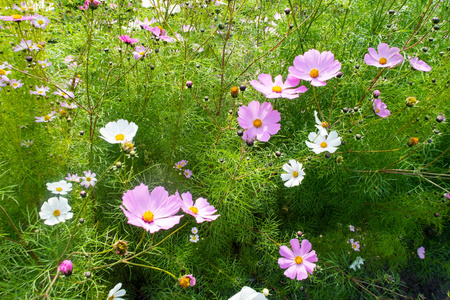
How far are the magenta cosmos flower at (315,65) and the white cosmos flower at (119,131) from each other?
62cm

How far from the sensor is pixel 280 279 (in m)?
1.67

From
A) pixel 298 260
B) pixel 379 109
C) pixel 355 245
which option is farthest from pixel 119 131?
pixel 355 245

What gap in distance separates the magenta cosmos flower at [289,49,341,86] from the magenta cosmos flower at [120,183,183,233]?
0.66 m

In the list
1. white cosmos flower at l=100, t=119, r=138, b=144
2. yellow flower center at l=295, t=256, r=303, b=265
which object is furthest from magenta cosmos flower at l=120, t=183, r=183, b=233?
yellow flower center at l=295, t=256, r=303, b=265

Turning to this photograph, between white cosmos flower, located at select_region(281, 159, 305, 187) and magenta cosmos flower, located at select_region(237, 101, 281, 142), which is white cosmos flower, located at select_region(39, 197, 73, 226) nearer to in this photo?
magenta cosmos flower, located at select_region(237, 101, 281, 142)

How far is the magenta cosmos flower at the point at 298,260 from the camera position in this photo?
1.12 m

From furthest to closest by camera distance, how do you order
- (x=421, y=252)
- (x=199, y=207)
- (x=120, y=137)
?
1. (x=421, y=252)
2. (x=199, y=207)
3. (x=120, y=137)

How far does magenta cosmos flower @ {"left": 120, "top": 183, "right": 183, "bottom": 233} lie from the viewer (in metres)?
0.75

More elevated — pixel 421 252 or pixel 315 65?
pixel 315 65

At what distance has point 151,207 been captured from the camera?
81 centimetres

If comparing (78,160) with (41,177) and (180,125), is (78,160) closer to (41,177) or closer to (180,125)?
(41,177)

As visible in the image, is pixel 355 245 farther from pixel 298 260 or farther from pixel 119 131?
pixel 119 131

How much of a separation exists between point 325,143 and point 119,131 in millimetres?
789

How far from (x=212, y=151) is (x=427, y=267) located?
1688 mm
